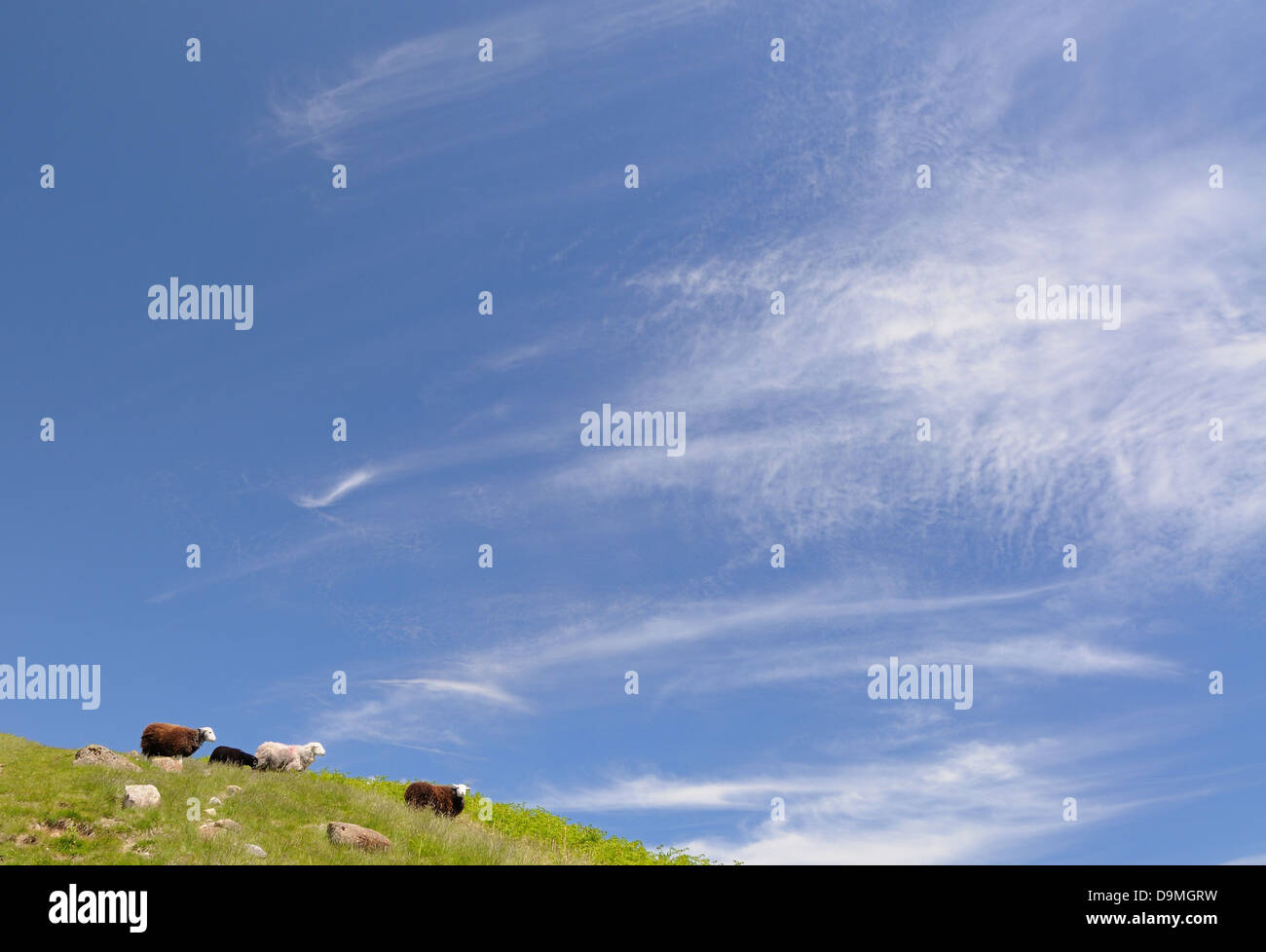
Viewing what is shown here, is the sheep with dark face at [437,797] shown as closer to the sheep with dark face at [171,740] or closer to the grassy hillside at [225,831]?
the grassy hillside at [225,831]

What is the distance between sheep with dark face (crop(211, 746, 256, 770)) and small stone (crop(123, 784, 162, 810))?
5469mm

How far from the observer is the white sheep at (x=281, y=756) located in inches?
1112

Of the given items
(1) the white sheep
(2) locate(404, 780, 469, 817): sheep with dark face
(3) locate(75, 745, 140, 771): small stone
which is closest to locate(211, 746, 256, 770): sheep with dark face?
(1) the white sheep

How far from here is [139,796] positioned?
2197cm

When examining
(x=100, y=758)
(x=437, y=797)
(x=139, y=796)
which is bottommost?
(x=437, y=797)

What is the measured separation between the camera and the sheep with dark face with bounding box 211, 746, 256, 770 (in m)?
28.0

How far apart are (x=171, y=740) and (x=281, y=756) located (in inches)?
130

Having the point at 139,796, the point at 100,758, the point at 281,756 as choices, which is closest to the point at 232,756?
the point at 281,756

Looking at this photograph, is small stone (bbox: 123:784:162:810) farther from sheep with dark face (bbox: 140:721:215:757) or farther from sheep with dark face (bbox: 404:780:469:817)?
sheep with dark face (bbox: 404:780:469:817)

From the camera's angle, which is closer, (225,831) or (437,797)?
(225,831)

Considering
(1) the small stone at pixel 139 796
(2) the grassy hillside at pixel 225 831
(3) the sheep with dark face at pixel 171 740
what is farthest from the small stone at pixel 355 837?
(3) the sheep with dark face at pixel 171 740

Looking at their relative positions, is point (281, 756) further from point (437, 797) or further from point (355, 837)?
point (355, 837)

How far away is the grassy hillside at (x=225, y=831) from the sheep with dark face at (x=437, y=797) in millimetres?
657
